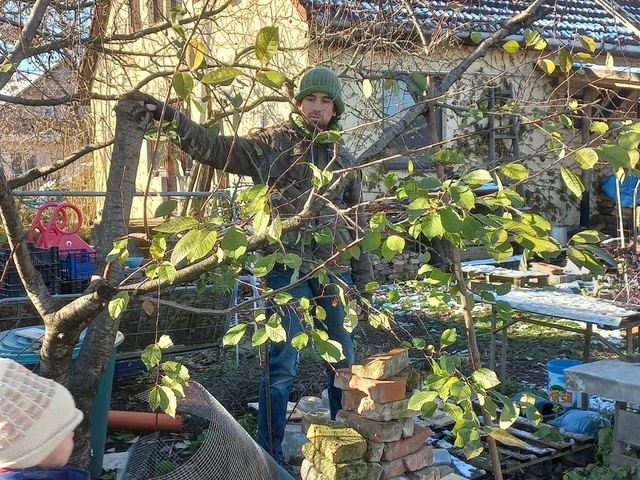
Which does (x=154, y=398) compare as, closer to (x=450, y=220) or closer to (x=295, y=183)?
(x=450, y=220)

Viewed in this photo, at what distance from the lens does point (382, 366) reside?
2918 mm

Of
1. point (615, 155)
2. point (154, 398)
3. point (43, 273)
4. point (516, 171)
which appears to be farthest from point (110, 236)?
point (43, 273)

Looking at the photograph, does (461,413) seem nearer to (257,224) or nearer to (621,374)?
(257,224)

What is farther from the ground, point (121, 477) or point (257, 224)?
point (257, 224)

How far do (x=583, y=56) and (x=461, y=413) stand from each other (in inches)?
54.9

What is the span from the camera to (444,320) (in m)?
7.43

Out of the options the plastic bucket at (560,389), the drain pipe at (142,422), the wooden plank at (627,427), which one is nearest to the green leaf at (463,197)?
the wooden plank at (627,427)

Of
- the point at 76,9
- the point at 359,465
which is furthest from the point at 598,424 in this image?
the point at 76,9

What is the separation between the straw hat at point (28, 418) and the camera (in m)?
1.48

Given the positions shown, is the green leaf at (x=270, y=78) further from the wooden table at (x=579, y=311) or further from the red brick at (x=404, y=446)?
the wooden table at (x=579, y=311)

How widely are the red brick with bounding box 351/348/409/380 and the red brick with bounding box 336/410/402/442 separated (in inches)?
7.5

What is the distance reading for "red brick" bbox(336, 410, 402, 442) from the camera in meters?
2.90

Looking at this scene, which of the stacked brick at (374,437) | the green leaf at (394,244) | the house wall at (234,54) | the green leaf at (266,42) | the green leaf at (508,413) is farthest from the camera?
the house wall at (234,54)

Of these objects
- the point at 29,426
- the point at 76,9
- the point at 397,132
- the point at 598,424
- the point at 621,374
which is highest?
the point at 76,9
